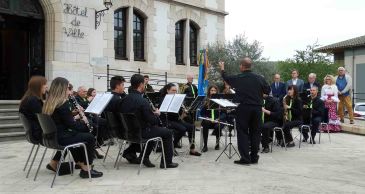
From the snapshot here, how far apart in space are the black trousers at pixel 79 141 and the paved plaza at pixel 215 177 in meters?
0.32

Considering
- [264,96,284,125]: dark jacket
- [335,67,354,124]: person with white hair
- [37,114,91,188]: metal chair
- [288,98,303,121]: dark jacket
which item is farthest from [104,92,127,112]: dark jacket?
[335,67,354,124]: person with white hair

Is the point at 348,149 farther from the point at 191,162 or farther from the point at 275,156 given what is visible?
the point at 191,162

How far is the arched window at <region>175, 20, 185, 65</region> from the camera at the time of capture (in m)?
20.3

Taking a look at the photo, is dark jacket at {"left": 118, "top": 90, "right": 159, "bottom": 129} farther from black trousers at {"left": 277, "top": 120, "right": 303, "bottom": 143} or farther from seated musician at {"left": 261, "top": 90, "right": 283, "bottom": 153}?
black trousers at {"left": 277, "top": 120, "right": 303, "bottom": 143}

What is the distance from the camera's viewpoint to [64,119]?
21.1ft

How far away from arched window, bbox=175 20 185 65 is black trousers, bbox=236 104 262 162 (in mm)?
12235

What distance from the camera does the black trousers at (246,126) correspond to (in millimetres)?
8133

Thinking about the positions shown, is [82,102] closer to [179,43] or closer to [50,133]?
[50,133]

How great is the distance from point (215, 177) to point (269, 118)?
3.74 m

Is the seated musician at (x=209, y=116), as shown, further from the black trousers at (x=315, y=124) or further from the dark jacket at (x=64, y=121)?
the dark jacket at (x=64, y=121)

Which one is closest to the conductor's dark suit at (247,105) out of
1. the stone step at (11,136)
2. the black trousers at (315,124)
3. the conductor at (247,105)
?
the conductor at (247,105)

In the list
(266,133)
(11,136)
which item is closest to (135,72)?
(11,136)

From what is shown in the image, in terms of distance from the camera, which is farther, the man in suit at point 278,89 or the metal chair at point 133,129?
the man in suit at point 278,89

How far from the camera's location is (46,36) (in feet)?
47.0
